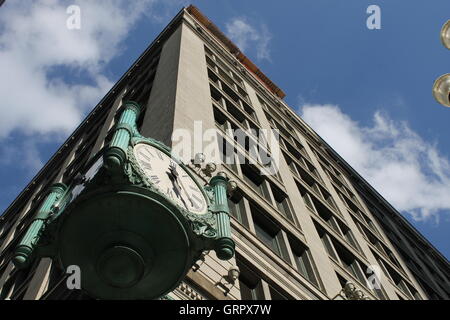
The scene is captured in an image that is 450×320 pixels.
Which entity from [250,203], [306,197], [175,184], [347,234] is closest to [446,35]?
[175,184]

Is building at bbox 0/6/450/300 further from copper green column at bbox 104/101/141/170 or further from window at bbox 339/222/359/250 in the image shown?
copper green column at bbox 104/101/141/170

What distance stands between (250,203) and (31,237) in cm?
1296

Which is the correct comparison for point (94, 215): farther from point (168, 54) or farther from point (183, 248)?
point (168, 54)

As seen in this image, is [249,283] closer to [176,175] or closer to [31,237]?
[176,175]

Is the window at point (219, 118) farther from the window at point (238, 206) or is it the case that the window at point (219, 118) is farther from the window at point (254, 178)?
the window at point (238, 206)

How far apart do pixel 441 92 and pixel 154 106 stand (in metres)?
14.1

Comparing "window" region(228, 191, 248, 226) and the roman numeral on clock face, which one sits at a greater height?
"window" region(228, 191, 248, 226)

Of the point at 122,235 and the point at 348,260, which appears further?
the point at 348,260

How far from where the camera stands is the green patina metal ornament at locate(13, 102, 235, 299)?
298 inches

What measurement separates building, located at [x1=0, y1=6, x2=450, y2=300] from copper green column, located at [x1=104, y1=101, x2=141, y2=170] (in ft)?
13.5

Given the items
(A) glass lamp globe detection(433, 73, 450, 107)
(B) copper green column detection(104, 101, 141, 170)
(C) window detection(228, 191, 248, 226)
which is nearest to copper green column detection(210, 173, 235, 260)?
(B) copper green column detection(104, 101, 141, 170)

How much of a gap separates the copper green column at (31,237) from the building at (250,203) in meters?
3.18

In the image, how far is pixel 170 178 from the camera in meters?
8.88

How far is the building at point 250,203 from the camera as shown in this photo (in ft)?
54.0
